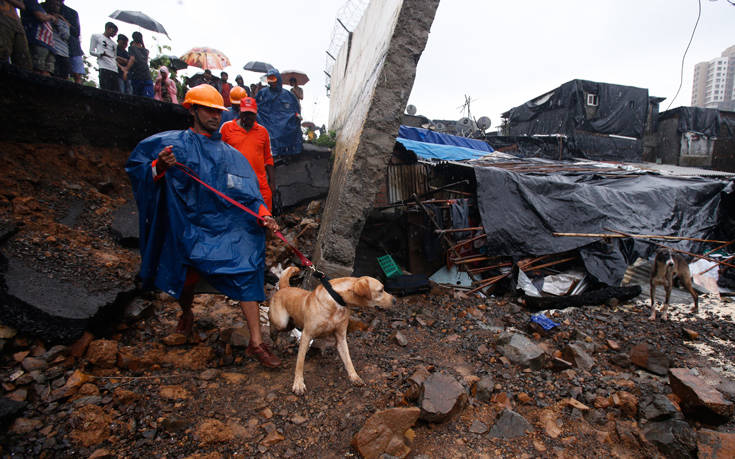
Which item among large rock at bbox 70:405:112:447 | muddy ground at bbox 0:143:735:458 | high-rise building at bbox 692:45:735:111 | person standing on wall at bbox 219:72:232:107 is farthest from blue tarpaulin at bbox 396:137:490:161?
high-rise building at bbox 692:45:735:111

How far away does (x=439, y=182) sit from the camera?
9.03 metres

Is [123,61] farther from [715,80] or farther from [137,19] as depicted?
[715,80]

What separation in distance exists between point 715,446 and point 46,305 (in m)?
4.12

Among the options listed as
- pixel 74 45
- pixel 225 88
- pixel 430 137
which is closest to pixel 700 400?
pixel 74 45

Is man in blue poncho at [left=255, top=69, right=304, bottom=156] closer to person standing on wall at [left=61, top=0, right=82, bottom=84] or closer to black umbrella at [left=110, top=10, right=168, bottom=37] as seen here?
person standing on wall at [left=61, top=0, right=82, bottom=84]

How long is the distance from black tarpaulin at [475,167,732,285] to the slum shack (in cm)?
2

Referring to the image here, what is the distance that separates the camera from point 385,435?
1819 mm

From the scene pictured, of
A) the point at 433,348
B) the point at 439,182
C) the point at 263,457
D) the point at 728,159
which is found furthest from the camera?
the point at 728,159

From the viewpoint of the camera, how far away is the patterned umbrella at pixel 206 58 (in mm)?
9211

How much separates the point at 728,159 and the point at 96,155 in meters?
23.8

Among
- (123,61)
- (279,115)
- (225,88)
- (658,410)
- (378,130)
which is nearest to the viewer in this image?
(658,410)

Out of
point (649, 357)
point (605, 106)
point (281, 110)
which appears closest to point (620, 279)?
point (649, 357)

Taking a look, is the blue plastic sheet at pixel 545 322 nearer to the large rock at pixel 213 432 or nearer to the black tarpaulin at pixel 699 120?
the large rock at pixel 213 432

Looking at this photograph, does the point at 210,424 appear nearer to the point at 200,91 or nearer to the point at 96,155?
the point at 200,91
